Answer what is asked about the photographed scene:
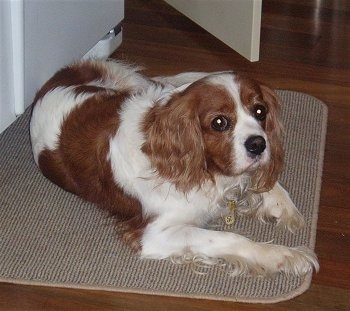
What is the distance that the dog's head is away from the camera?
2.33 meters

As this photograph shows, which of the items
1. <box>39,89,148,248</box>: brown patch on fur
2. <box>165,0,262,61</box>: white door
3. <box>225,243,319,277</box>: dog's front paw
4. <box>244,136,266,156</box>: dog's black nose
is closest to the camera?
<box>244,136,266,156</box>: dog's black nose

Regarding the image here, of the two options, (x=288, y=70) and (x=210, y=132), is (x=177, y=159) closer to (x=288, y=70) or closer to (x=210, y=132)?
(x=210, y=132)

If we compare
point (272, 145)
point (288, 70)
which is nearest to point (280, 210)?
point (272, 145)

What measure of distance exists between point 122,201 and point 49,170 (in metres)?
0.32

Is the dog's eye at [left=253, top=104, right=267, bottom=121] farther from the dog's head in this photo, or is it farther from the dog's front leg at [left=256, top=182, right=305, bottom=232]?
the dog's front leg at [left=256, top=182, right=305, bottom=232]

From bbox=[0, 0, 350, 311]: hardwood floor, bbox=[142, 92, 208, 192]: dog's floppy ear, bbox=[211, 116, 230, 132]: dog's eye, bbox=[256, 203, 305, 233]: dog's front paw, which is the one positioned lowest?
bbox=[0, 0, 350, 311]: hardwood floor

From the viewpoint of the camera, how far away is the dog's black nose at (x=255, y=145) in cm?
232

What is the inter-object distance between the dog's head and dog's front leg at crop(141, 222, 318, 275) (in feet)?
0.45

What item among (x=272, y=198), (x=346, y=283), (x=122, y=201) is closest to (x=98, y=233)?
(x=122, y=201)

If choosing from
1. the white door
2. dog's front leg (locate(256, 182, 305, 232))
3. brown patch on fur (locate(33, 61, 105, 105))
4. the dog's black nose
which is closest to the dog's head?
the dog's black nose

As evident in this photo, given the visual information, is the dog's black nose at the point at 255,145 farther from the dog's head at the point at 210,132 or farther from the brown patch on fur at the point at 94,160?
the brown patch on fur at the point at 94,160

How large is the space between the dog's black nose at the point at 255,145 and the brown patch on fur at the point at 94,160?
385 mm

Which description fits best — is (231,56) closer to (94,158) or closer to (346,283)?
(94,158)

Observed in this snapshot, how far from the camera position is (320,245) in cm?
261
